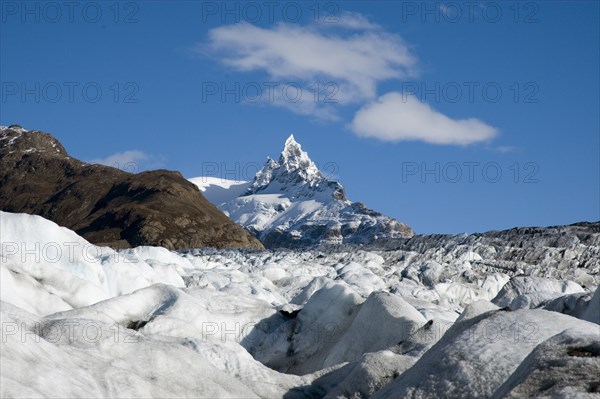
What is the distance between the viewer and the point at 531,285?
1106 inches

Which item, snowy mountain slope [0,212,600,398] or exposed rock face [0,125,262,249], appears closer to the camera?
snowy mountain slope [0,212,600,398]

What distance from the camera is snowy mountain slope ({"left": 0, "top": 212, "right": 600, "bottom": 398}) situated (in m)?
7.44

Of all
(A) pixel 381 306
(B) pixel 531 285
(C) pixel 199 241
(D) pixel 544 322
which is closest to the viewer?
(D) pixel 544 322

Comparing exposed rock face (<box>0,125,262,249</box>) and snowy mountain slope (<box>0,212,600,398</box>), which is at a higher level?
exposed rock face (<box>0,125,262,249</box>)

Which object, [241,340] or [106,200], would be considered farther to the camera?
[106,200]

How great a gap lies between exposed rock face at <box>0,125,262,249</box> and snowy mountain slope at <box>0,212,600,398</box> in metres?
101

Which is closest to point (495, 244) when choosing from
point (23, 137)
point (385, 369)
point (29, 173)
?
point (385, 369)

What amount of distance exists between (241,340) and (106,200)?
140 metres

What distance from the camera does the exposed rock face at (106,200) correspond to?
427 feet

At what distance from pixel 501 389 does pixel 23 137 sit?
605ft

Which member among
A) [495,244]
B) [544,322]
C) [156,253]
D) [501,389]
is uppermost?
[495,244]

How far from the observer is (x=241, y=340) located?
614 inches

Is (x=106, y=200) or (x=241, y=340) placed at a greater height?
(x=106, y=200)

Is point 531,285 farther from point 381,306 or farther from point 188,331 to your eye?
point 188,331
